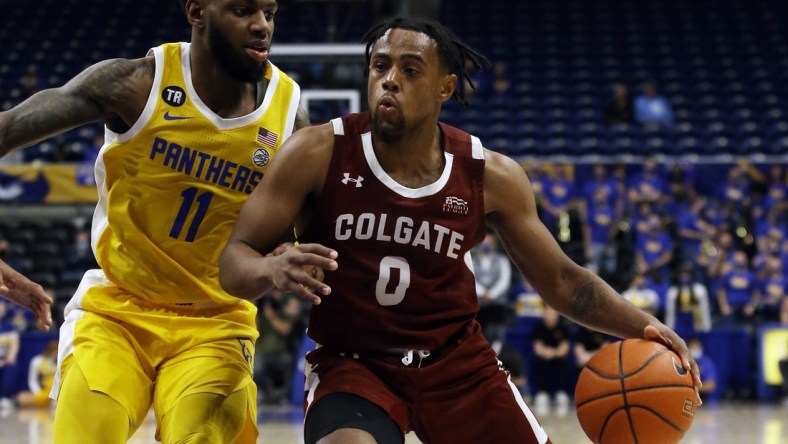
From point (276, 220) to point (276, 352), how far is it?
8.02m

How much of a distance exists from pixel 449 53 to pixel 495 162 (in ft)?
1.33

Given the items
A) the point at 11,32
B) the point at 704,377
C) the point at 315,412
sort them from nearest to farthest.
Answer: the point at 315,412, the point at 704,377, the point at 11,32

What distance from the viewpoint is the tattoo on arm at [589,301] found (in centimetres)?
380

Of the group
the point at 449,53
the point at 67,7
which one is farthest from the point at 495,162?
the point at 67,7

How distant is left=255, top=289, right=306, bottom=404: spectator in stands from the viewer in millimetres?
11164

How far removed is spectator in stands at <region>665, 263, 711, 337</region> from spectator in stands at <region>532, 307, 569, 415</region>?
133 centimetres

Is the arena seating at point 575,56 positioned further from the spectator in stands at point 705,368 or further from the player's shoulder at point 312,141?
the player's shoulder at point 312,141

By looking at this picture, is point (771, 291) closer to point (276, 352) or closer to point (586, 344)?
point (586, 344)

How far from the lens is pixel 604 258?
42.1ft

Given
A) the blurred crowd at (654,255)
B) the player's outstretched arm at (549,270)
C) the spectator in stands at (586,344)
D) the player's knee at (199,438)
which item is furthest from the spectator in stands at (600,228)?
the player's knee at (199,438)

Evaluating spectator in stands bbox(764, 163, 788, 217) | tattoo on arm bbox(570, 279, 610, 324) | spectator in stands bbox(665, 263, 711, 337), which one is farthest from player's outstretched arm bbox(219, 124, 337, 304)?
spectator in stands bbox(764, 163, 788, 217)

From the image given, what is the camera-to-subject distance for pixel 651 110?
1695cm

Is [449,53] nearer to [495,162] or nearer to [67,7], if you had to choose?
[495,162]

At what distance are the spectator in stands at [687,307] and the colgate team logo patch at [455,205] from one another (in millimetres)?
8710
